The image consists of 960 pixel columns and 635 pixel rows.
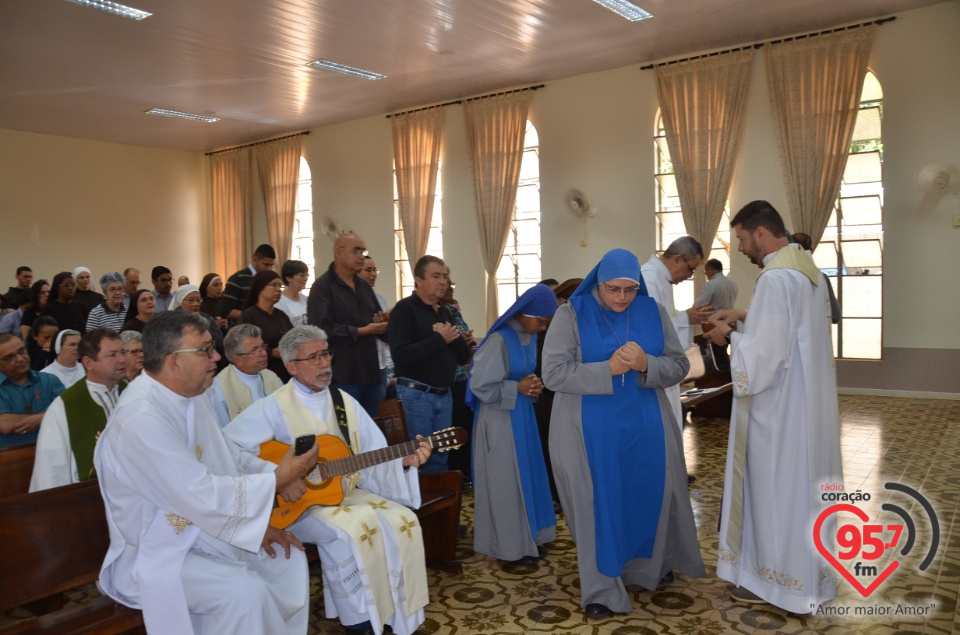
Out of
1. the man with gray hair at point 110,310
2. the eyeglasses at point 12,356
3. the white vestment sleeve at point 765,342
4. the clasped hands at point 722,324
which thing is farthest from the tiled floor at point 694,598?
the man with gray hair at point 110,310

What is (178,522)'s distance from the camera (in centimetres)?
279

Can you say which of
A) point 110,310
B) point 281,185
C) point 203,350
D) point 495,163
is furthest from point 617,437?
point 281,185

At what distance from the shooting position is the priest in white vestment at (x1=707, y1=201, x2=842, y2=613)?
3619 millimetres

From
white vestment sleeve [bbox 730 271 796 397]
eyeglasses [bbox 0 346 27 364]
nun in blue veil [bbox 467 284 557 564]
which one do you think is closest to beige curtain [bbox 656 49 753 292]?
nun in blue veil [bbox 467 284 557 564]

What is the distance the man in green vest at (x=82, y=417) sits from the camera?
3.60 metres

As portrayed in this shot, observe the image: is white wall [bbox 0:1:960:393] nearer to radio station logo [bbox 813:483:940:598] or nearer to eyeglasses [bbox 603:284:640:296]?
radio station logo [bbox 813:483:940:598]

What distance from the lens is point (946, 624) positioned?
3.43 m

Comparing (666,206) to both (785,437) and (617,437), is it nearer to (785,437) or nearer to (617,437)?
(785,437)

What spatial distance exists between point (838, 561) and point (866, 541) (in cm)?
63

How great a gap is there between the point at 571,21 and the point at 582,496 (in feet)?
24.4

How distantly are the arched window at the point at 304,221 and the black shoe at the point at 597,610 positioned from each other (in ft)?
44.3

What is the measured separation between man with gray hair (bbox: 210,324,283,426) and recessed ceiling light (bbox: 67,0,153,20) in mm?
5895

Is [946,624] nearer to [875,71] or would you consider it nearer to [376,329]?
[376,329]

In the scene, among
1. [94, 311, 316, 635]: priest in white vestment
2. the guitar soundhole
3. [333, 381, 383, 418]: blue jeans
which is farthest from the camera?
[333, 381, 383, 418]: blue jeans
